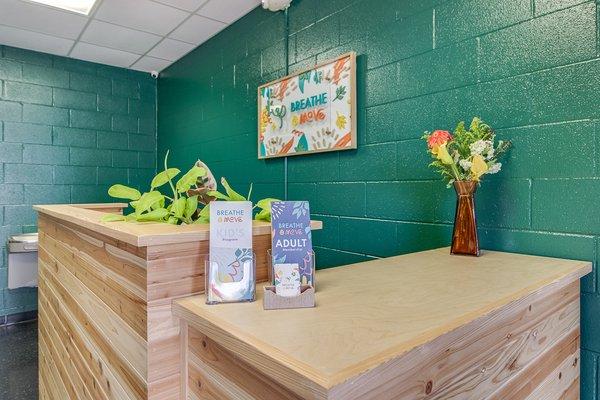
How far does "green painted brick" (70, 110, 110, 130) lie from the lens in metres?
4.18

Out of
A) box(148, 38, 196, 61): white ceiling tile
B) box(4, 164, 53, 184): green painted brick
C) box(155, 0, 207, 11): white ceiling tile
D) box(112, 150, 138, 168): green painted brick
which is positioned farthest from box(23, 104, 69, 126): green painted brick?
box(155, 0, 207, 11): white ceiling tile

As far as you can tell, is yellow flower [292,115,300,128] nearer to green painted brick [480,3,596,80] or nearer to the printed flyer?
green painted brick [480,3,596,80]

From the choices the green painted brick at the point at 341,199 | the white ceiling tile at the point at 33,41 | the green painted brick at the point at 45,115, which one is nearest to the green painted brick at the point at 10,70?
the white ceiling tile at the point at 33,41

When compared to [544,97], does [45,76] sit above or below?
above

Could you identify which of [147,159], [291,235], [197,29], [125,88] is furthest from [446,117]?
[125,88]

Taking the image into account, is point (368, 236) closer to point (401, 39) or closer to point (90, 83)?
point (401, 39)

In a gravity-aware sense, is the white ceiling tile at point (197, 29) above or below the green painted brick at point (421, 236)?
above

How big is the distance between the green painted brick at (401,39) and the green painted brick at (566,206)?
87 cm

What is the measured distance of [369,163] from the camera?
2221 mm

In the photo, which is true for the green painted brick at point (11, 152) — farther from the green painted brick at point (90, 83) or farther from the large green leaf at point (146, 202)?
the large green leaf at point (146, 202)

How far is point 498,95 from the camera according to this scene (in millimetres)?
1660

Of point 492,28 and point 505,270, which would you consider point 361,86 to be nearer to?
point 492,28

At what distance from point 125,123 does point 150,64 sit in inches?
28.7

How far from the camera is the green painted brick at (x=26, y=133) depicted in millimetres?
3857
